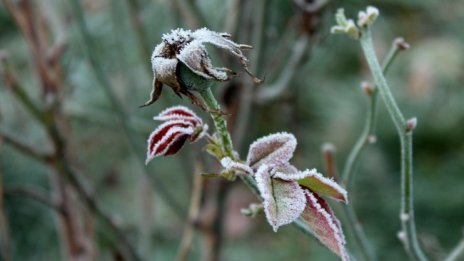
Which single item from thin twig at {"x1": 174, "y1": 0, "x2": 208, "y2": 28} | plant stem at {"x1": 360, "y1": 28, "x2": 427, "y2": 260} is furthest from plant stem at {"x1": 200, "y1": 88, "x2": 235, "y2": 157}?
thin twig at {"x1": 174, "y1": 0, "x2": 208, "y2": 28}

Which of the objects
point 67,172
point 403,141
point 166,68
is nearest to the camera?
point 166,68

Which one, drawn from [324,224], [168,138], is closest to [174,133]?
[168,138]

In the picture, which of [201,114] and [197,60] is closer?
[197,60]

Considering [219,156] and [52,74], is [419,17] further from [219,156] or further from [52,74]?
[219,156]

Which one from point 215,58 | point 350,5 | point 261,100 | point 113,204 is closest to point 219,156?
point 261,100

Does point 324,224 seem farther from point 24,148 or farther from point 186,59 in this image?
point 24,148

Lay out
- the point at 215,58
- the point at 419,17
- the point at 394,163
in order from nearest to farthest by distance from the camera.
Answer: the point at 215,58
the point at 394,163
the point at 419,17
